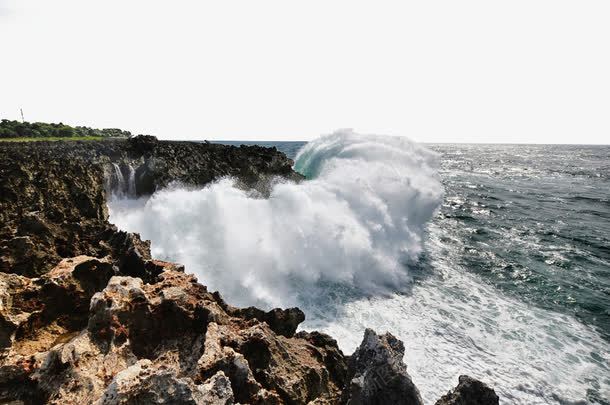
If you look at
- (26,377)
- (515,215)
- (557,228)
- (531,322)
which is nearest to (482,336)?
(531,322)

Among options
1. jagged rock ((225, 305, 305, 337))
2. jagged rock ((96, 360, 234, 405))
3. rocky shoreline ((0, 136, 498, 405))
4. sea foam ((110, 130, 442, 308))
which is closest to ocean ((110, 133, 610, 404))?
sea foam ((110, 130, 442, 308))

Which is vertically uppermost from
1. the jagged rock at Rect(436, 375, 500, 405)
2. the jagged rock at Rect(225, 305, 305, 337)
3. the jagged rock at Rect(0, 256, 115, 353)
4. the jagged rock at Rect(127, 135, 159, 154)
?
→ the jagged rock at Rect(127, 135, 159, 154)

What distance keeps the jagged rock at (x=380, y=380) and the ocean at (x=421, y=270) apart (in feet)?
14.3

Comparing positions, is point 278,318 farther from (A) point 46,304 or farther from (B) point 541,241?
(B) point 541,241

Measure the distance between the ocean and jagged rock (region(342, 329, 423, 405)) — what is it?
171 inches

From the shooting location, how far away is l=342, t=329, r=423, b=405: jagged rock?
4.60 metres

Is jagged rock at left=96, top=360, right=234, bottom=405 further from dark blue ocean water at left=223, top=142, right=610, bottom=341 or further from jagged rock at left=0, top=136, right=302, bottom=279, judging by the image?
dark blue ocean water at left=223, top=142, right=610, bottom=341

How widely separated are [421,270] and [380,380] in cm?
1219

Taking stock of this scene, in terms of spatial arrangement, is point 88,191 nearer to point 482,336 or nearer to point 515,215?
point 482,336

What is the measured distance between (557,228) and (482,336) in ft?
60.6

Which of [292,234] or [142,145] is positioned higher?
[142,145]

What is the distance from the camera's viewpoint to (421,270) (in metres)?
16.0

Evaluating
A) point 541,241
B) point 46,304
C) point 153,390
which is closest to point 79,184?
point 46,304

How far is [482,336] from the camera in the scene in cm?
1072
